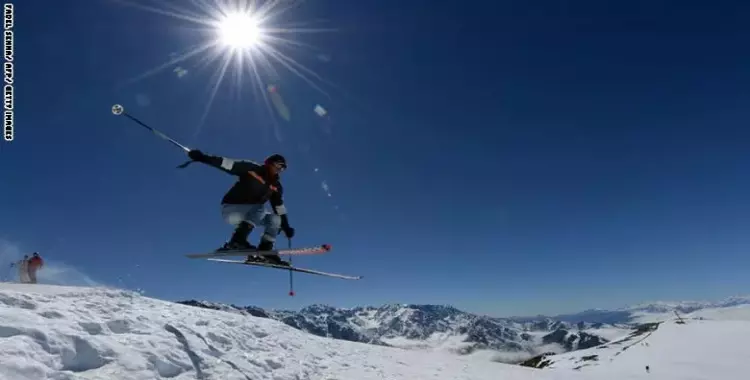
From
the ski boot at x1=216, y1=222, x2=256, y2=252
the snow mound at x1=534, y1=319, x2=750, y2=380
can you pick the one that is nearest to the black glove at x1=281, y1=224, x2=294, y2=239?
the ski boot at x1=216, y1=222, x2=256, y2=252

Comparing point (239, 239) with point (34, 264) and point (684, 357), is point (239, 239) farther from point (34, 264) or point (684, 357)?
point (684, 357)

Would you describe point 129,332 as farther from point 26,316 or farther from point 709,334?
point 709,334

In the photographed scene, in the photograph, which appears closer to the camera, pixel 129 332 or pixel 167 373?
pixel 167 373

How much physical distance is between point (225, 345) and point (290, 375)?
208 centimetres

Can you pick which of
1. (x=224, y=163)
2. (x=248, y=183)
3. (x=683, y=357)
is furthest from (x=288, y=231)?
(x=683, y=357)

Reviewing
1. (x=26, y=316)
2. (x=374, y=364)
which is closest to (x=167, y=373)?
(x=26, y=316)

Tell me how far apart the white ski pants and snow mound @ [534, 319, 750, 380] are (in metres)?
16.5

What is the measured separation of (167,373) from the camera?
888cm

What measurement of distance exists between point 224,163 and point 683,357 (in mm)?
24401

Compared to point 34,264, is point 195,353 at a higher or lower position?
lower

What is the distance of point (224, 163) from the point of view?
11.2 metres

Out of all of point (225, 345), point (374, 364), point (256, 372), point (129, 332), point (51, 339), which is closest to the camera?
point (51, 339)

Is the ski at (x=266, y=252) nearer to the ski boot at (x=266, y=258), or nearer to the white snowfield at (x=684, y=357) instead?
the ski boot at (x=266, y=258)

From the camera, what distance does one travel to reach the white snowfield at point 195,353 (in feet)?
24.5
